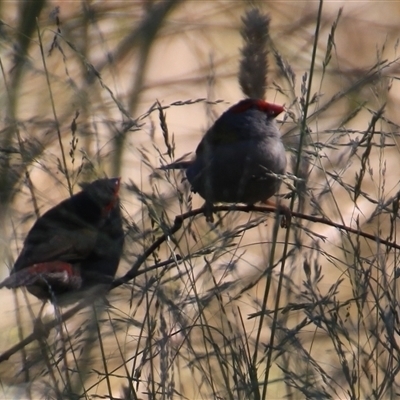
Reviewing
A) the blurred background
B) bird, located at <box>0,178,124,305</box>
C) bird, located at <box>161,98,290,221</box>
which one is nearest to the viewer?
the blurred background

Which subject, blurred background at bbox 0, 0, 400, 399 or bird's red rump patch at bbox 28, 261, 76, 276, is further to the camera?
bird's red rump patch at bbox 28, 261, 76, 276

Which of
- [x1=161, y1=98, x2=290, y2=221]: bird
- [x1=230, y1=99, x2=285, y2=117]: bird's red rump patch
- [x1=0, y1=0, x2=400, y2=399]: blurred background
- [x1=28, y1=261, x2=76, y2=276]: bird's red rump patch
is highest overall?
[x1=230, y1=99, x2=285, y2=117]: bird's red rump patch

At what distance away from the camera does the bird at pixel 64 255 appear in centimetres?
297

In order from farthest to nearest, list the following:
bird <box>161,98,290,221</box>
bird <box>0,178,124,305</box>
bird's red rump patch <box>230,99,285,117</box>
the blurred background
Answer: bird's red rump patch <box>230,99,285,117</box> → bird <box>161,98,290,221</box> → bird <box>0,178,124,305</box> → the blurred background

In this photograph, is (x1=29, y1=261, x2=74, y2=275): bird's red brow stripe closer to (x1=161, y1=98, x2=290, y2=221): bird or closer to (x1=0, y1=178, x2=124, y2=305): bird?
(x1=0, y1=178, x2=124, y2=305): bird

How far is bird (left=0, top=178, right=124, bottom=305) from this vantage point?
297 centimetres

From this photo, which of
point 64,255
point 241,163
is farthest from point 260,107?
point 64,255

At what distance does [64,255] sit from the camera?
11.2 ft

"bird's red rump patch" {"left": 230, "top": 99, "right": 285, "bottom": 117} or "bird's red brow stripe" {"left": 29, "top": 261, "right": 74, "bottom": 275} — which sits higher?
"bird's red rump patch" {"left": 230, "top": 99, "right": 285, "bottom": 117}

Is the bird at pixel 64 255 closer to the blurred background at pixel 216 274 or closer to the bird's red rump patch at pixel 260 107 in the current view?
the blurred background at pixel 216 274

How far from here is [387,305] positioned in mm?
2057

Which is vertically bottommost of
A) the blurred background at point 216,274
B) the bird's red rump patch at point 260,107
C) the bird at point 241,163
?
the blurred background at point 216,274

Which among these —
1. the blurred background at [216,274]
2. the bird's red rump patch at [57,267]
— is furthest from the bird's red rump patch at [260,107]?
the bird's red rump patch at [57,267]

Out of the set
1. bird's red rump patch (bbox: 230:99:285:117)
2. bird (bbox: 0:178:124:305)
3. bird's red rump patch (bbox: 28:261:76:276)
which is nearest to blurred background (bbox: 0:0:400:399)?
bird (bbox: 0:178:124:305)
